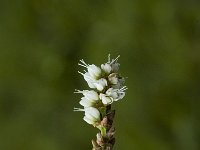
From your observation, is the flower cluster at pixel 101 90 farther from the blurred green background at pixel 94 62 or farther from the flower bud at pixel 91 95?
the blurred green background at pixel 94 62

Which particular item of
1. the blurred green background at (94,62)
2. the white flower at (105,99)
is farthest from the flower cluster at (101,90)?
the blurred green background at (94,62)

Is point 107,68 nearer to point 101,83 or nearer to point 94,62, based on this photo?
point 101,83

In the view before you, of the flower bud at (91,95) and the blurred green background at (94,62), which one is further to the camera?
the blurred green background at (94,62)

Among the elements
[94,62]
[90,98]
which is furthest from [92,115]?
[94,62]

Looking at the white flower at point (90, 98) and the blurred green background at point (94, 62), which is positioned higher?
the blurred green background at point (94, 62)

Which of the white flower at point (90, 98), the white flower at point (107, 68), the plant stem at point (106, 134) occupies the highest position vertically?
the white flower at point (107, 68)
